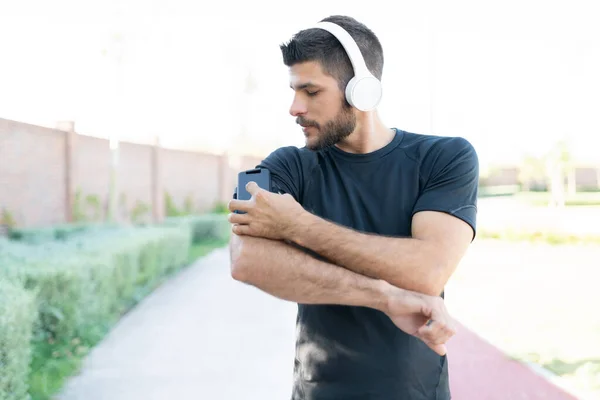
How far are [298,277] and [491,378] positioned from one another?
496 cm

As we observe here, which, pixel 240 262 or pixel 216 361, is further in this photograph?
pixel 216 361

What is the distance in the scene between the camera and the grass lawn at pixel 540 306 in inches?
278

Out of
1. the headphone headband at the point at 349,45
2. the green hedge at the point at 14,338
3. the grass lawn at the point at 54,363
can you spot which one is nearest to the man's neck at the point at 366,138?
the headphone headband at the point at 349,45

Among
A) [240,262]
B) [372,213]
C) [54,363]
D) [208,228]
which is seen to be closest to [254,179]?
[240,262]

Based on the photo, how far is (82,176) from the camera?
14.8 meters

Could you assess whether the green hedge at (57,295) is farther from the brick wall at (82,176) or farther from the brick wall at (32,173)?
the brick wall at (82,176)

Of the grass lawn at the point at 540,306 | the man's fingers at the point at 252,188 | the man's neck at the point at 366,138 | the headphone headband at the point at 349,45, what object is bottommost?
the grass lawn at the point at 540,306

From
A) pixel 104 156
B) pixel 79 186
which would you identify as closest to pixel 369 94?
pixel 79 186

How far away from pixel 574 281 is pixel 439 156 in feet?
40.0

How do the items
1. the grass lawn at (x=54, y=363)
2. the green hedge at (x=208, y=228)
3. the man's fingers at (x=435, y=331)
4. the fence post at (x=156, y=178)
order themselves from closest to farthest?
the man's fingers at (x=435, y=331) → the grass lawn at (x=54, y=363) → the green hedge at (x=208, y=228) → the fence post at (x=156, y=178)

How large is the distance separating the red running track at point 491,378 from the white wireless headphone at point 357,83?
4.10 m

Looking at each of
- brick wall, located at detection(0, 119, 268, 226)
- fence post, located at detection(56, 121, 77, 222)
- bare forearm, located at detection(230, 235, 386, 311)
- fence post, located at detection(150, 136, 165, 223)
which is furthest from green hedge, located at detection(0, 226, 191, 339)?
fence post, located at detection(150, 136, 165, 223)

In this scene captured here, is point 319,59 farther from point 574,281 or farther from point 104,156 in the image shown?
point 104,156

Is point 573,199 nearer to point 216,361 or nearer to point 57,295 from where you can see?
point 216,361
